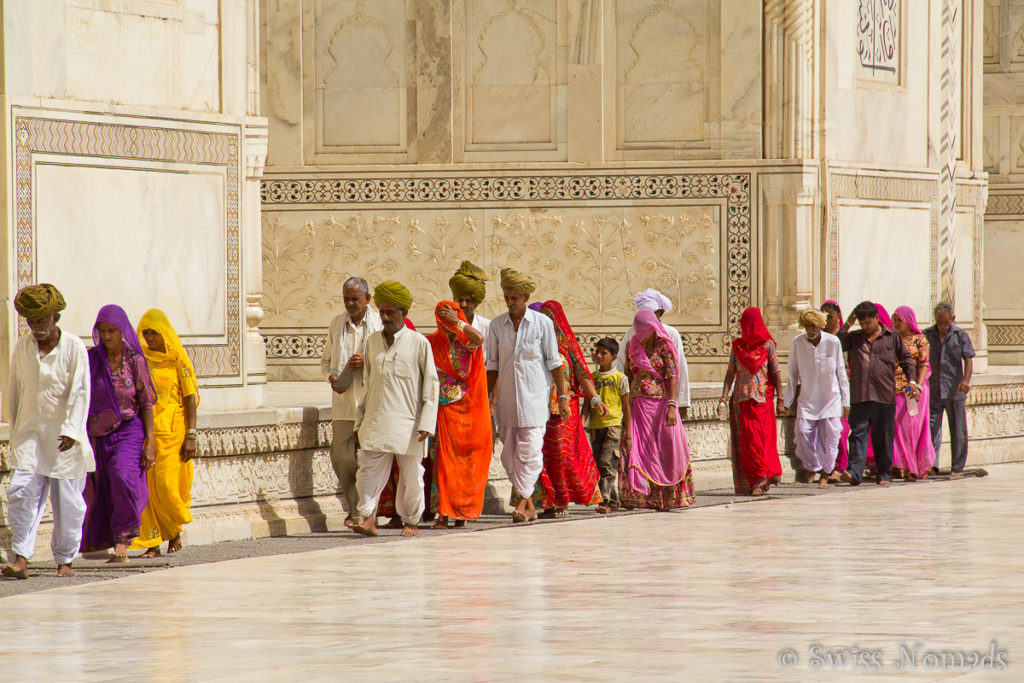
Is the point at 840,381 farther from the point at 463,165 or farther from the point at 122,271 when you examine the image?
the point at 122,271

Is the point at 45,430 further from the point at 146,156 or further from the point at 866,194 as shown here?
the point at 866,194

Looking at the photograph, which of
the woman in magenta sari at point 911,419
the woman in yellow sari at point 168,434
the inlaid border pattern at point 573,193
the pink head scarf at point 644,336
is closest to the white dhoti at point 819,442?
the woman in magenta sari at point 911,419

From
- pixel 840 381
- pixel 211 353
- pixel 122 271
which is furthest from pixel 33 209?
pixel 840 381

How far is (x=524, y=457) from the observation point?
9.04 metres

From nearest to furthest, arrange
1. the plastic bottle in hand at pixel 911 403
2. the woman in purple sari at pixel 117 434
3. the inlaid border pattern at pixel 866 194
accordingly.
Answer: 1. the woman in purple sari at pixel 117 434
2. the plastic bottle in hand at pixel 911 403
3. the inlaid border pattern at pixel 866 194

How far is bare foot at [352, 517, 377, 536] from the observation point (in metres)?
8.43

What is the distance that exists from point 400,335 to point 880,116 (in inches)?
231

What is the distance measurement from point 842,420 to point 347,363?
173 inches

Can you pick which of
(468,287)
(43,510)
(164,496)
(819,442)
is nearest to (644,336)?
(468,287)

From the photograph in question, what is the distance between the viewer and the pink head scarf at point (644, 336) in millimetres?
9703

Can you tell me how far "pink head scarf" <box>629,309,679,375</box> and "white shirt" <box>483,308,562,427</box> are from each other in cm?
75

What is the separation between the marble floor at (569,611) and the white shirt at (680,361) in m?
1.29

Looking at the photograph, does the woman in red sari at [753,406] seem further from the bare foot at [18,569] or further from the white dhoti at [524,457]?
the bare foot at [18,569]

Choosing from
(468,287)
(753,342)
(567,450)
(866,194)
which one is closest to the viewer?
(468,287)
